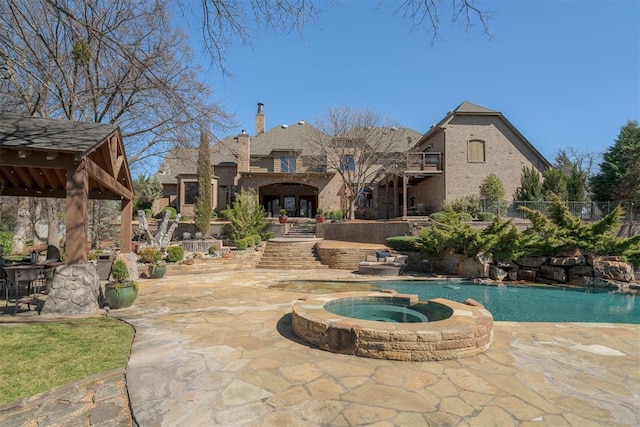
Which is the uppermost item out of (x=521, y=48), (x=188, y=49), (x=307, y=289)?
(x=188, y=49)

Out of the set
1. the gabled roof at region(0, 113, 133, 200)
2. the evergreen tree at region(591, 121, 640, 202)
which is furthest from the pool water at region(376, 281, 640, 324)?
the evergreen tree at region(591, 121, 640, 202)

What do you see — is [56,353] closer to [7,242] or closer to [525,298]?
[525,298]

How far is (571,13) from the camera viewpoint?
5.20m

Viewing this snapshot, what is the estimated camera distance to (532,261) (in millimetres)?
13531

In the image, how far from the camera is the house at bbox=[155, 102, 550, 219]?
24469 millimetres

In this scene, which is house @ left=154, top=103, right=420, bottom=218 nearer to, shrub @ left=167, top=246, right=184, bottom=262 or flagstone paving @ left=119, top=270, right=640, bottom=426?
shrub @ left=167, top=246, right=184, bottom=262

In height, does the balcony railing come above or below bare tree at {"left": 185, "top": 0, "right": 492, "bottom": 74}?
above

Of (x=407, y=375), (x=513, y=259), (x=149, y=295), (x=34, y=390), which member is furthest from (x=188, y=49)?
(x=513, y=259)

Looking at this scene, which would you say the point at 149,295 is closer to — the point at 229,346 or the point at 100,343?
the point at 100,343

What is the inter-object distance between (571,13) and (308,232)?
66.4 feet

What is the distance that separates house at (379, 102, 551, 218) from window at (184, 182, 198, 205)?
57.6 feet

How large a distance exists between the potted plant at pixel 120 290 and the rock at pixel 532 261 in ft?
45.6

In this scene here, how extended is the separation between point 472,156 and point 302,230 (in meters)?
13.8

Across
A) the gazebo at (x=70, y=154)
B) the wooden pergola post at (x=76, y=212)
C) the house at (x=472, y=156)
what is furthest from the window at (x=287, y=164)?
the wooden pergola post at (x=76, y=212)
